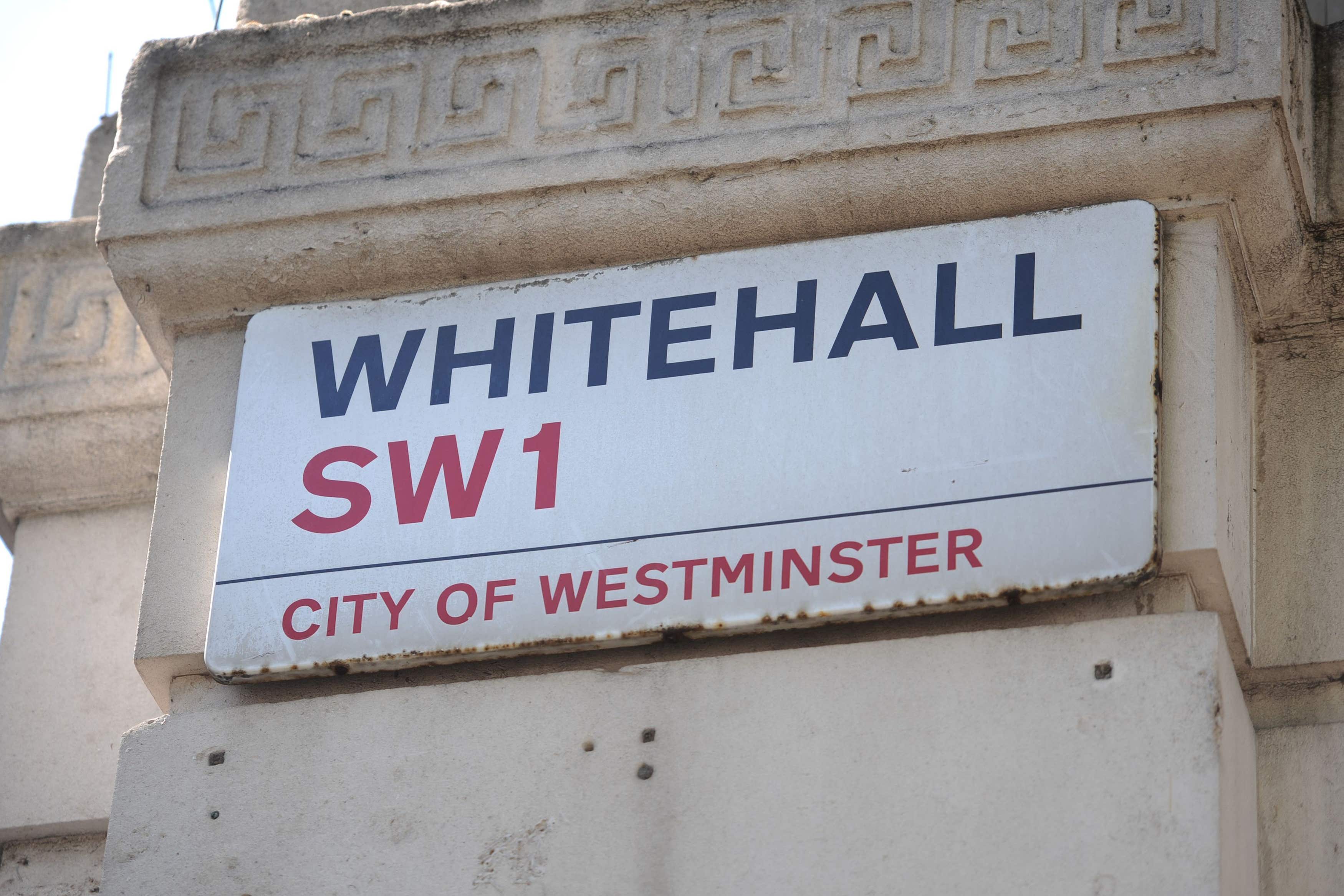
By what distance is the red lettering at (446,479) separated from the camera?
13.3ft

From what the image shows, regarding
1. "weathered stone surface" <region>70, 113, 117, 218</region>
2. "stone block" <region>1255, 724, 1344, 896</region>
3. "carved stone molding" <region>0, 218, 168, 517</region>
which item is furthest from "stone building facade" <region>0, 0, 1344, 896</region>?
"weathered stone surface" <region>70, 113, 117, 218</region>

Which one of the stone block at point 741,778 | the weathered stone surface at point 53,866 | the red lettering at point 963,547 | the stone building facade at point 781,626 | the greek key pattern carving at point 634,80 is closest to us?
the stone block at point 741,778

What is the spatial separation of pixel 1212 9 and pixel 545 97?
1.32 meters

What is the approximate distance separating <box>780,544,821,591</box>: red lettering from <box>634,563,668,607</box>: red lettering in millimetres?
214

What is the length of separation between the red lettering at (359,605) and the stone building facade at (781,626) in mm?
125

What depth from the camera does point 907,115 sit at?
13.4 ft

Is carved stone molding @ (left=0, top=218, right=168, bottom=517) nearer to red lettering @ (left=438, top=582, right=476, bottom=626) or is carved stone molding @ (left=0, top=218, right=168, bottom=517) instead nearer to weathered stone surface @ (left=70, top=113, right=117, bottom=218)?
weathered stone surface @ (left=70, top=113, right=117, bottom=218)

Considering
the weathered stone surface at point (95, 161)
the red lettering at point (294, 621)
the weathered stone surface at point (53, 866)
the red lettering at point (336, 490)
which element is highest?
the weathered stone surface at point (95, 161)

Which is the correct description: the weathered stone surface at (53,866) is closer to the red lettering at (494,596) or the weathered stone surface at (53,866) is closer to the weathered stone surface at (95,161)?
the red lettering at (494,596)

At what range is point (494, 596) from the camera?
155 inches

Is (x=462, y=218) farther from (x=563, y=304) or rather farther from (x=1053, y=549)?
(x=1053, y=549)

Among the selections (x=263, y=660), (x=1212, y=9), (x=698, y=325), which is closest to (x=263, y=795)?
(x=263, y=660)

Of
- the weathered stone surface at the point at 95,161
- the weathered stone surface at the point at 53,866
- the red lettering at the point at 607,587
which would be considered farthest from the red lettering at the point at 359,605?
the weathered stone surface at the point at 95,161

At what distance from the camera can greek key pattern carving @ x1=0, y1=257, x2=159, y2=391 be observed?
5129mm
